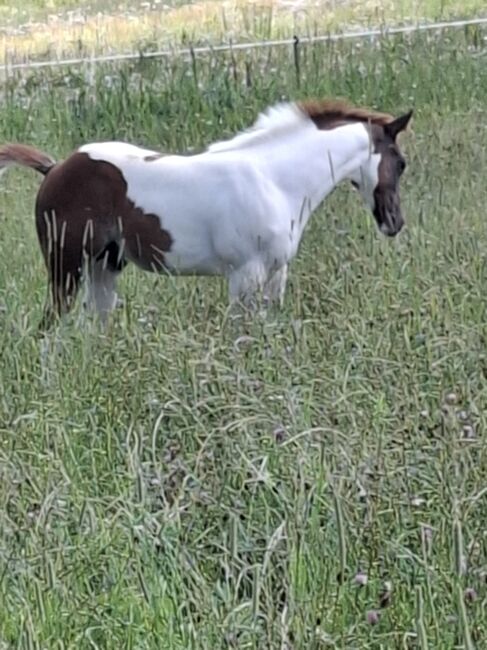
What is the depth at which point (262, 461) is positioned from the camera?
325cm

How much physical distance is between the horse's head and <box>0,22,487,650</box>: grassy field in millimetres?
82

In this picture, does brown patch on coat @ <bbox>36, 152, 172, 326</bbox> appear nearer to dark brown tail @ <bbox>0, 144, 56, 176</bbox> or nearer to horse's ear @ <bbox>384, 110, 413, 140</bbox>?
dark brown tail @ <bbox>0, 144, 56, 176</bbox>

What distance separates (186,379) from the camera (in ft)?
12.6

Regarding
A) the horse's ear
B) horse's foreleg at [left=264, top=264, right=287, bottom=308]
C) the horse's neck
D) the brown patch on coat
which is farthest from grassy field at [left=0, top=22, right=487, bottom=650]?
the horse's ear

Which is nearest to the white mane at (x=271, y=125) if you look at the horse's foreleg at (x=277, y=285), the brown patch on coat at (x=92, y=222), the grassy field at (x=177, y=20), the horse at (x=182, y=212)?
the horse at (x=182, y=212)

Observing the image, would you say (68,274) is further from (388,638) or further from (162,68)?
(162,68)

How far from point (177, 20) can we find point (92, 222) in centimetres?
1119

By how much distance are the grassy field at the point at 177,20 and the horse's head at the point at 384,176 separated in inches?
238

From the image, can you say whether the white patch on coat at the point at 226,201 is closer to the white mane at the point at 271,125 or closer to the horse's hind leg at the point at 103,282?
the white mane at the point at 271,125

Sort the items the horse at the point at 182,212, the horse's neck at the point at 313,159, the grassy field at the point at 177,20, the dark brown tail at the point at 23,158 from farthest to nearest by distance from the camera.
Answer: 1. the grassy field at the point at 177,20
2. the dark brown tail at the point at 23,158
3. the horse's neck at the point at 313,159
4. the horse at the point at 182,212

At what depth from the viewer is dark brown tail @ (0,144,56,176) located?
19.2ft

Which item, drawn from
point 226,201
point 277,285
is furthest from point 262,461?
point 226,201

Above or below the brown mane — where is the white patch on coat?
below

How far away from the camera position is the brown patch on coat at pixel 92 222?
5605 millimetres
